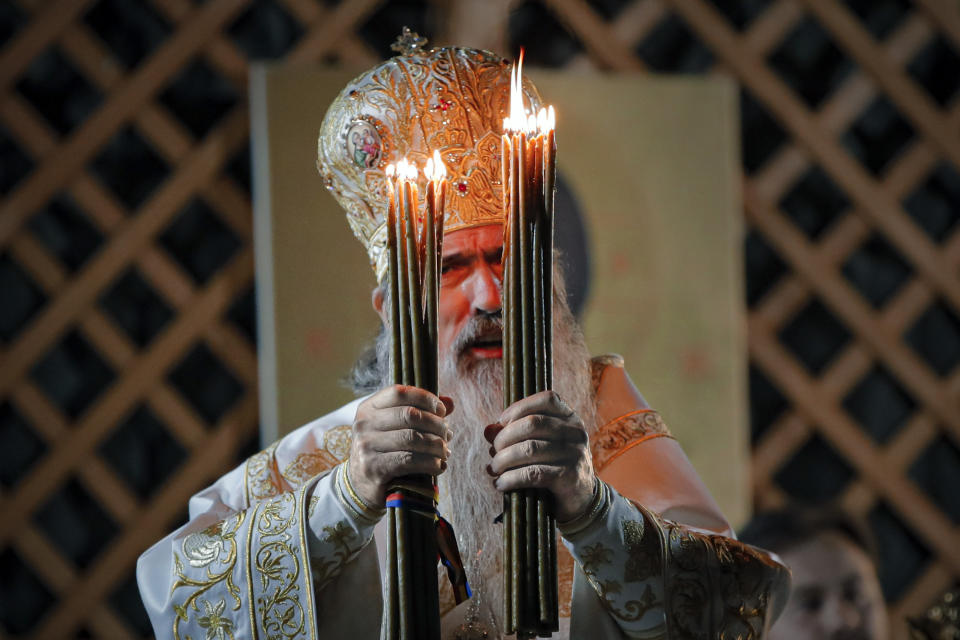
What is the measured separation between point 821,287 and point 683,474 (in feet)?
3.20

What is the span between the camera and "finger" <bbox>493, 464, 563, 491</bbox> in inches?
25.3

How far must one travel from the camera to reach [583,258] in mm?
1566

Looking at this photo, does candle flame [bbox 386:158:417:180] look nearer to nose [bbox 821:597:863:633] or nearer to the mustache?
the mustache

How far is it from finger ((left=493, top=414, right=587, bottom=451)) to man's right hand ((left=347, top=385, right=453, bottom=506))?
1.2 inches

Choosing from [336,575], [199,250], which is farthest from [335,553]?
[199,250]

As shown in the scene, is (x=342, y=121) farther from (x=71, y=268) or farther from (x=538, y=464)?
(x=71, y=268)

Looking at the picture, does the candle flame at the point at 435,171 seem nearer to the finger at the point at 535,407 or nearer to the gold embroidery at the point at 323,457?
the finger at the point at 535,407

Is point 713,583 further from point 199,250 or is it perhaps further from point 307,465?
point 199,250

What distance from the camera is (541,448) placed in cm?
64

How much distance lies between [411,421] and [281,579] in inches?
6.4

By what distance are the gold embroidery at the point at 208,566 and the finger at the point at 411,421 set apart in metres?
0.17

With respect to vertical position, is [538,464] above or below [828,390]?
below

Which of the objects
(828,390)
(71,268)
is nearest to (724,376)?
(828,390)

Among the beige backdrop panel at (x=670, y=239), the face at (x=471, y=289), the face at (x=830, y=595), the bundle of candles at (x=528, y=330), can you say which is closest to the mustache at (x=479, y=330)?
the face at (x=471, y=289)
